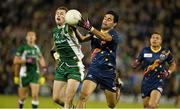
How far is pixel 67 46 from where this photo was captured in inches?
563

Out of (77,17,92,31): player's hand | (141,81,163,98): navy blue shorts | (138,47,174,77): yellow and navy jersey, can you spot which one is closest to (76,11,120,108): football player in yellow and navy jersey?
(77,17,92,31): player's hand

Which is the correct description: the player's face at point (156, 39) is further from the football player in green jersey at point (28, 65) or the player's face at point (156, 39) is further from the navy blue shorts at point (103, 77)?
the football player in green jersey at point (28, 65)

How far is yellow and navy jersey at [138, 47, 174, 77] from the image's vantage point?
16078mm

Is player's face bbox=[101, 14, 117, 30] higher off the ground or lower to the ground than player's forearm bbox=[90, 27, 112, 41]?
higher

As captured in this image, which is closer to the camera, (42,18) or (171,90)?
(171,90)

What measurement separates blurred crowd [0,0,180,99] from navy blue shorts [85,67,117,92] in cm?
1311

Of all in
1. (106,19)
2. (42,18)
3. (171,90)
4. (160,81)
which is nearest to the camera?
(106,19)

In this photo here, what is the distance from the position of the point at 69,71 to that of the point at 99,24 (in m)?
16.3

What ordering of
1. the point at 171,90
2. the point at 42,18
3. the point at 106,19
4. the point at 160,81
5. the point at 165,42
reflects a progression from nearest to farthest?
the point at 106,19, the point at 160,81, the point at 171,90, the point at 165,42, the point at 42,18

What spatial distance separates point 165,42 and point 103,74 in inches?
630

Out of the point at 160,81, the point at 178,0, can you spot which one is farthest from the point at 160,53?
the point at 178,0

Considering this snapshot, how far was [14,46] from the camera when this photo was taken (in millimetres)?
30562

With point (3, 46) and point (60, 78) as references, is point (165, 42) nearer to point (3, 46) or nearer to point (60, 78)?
point (3, 46)

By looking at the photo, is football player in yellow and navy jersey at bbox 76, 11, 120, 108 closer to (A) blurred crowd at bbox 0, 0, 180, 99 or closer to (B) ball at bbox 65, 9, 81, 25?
(B) ball at bbox 65, 9, 81, 25
